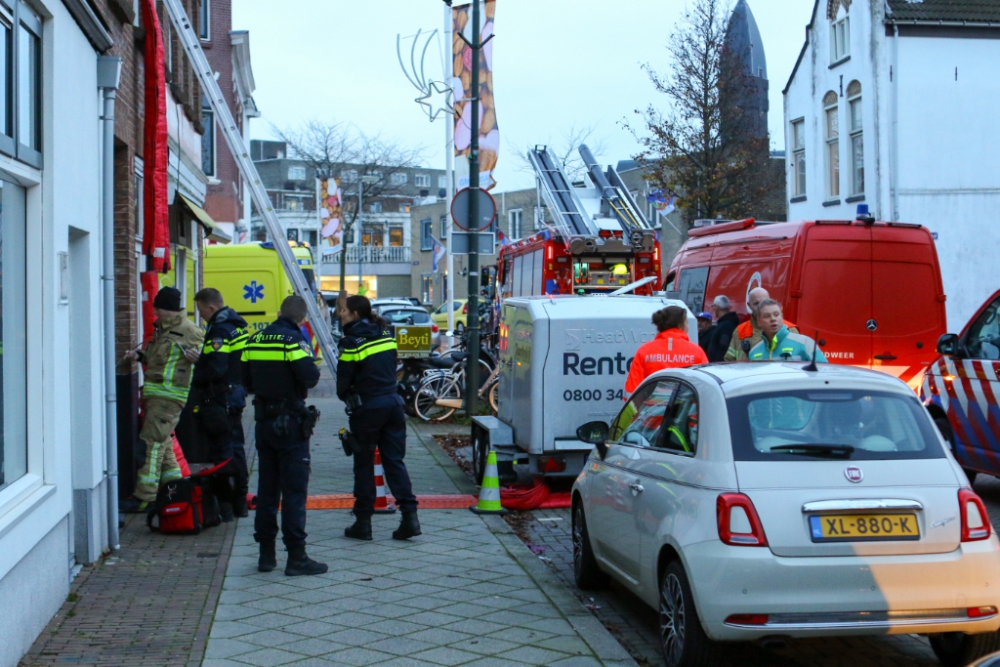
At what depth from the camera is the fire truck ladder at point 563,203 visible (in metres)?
19.6

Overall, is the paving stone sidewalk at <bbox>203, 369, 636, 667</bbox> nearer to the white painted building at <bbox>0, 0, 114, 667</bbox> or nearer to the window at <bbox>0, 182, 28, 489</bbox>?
the white painted building at <bbox>0, 0, 114, 667</bbox>

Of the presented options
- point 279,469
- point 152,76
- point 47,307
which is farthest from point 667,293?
point 47,307

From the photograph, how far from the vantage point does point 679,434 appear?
561 centimetres

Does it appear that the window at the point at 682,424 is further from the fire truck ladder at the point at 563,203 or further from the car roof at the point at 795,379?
the fire truck ladder at the point at 563,203

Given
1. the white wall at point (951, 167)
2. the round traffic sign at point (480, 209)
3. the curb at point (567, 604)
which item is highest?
the white wall at point (951, 167)

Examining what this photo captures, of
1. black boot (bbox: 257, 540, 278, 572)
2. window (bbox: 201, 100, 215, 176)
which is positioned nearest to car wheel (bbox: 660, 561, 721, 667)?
black boot (bbox: 257, 540, 278, 572)

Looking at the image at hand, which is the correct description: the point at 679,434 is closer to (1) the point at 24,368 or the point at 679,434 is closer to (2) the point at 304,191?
(1) the point at 24,368

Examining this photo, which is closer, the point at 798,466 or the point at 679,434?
the point at 798,466

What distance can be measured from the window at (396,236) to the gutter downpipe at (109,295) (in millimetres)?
75158

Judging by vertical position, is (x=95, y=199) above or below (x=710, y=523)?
above

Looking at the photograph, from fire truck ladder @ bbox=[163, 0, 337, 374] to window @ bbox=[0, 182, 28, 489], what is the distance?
6.67 m

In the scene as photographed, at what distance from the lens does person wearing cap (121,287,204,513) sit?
8.91 meters

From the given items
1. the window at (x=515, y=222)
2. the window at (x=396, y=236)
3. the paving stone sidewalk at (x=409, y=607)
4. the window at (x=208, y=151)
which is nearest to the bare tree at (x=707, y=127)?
the window at (x=208, y=151)

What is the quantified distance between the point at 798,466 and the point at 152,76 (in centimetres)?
758
